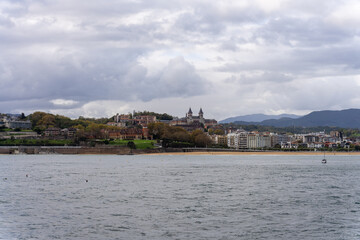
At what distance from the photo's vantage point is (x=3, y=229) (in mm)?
28891

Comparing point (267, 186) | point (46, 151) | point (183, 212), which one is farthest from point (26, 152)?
point (183, 212)

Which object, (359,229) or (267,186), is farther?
(267,186)

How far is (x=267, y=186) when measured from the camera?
5247 centimetres

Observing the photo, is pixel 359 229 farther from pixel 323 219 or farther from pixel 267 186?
pixel 267 186

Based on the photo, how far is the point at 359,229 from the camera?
29.2 m

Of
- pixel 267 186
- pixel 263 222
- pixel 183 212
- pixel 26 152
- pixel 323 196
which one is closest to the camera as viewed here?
pixel 263 222

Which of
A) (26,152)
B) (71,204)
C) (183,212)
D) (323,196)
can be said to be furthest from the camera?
(26,152)

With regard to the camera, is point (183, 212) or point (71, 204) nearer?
point (183, 212)

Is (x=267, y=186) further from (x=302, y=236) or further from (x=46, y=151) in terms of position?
(x=46, y=151)

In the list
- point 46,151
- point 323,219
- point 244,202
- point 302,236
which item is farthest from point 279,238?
point 46,151

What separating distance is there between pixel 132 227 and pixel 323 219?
37.7 ft

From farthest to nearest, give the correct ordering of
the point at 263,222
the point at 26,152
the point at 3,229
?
1. the point at 26,152
2. the point at 263,222
3. the point at 3,229

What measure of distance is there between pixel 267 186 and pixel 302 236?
25524 millimetres

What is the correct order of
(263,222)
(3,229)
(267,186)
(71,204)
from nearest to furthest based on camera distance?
(3,229) → (263,222) → (71,204) → (267,186)
